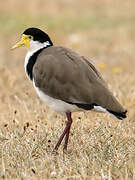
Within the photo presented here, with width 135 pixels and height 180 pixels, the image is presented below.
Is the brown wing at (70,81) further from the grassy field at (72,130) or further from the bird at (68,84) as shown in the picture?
the grassy field at (72,130)

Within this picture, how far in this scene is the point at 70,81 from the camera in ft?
15.5

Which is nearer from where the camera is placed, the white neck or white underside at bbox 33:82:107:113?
white underside at bbox 33:82:107:113

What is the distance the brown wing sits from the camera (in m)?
4.64

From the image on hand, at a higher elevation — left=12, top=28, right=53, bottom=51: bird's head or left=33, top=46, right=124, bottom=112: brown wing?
left=12, top=28, right=53, bottom=51: bird's head

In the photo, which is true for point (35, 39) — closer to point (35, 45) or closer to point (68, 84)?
point (35, 45)

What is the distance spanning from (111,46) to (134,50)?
1.32m

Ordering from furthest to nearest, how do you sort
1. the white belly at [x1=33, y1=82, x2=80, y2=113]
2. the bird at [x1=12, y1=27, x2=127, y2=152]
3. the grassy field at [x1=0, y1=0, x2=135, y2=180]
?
the white belly at [x1=33, y1=82, x2=80, y2=113] < the bird at [x1=12, y1=27, x2=127, y2=152] < the grassy field at [x1=0, y1=0, x2=135, y2=180]

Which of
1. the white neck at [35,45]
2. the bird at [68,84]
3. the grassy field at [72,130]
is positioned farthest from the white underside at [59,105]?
the white neck at [35,45]

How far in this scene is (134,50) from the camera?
12953mm

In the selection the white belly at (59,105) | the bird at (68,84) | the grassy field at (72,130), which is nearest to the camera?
the grassy field at (72,130)

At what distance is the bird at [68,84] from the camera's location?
463 centimetres

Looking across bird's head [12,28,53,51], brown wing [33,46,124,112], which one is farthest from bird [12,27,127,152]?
bird's head [12,28,53,51]

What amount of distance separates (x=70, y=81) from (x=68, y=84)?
0.12ft

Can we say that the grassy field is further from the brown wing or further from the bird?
the brown wing
